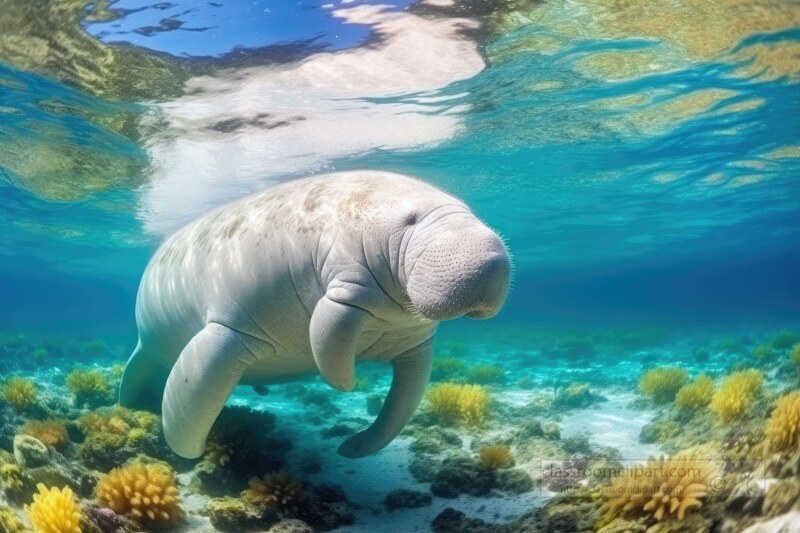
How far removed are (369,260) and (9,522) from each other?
3.06 meters

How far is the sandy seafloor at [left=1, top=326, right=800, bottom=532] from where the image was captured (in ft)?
15.1

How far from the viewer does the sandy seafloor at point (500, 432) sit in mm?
4609

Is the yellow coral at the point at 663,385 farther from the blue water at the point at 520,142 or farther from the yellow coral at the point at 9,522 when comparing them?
the yellow coral at the point at 9,522

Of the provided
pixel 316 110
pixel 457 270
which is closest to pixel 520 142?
pixel 316 110

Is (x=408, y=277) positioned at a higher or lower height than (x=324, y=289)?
higher

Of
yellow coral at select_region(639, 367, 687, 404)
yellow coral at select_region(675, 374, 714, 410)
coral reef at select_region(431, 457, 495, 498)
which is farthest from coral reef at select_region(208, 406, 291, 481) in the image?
yellow coral at select_region(639, 367, 687, 404)

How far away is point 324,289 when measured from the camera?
4059mm

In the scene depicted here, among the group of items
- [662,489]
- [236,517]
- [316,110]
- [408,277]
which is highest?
[316,110]

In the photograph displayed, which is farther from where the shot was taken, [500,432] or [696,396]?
[500,432]

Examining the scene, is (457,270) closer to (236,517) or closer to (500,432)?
(236,517)

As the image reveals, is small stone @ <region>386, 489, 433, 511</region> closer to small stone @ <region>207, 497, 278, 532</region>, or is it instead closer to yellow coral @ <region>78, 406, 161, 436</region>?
small stone @ <region>207, 497, 278, 532</region>

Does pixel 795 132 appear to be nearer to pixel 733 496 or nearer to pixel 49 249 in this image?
pixel 733 496

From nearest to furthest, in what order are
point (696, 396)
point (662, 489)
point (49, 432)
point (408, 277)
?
point (662, 489) → point (408, 277) → point (49, 432) → point (696, 396)

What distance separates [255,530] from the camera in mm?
4281
